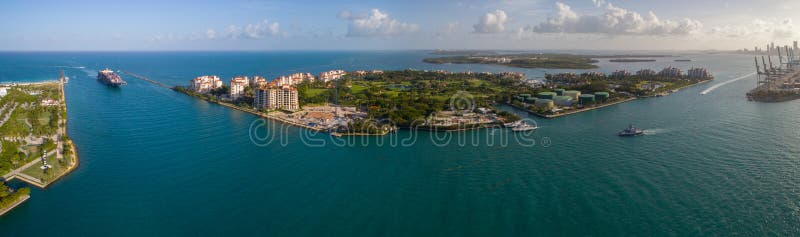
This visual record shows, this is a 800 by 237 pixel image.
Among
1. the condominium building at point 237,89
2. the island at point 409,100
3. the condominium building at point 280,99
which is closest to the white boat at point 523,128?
the island at point 409,100

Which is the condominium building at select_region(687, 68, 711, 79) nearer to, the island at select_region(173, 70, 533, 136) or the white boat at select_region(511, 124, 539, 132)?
the island at select_region(173, 70, 533, 136)

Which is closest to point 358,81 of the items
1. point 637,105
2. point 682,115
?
point 637,105

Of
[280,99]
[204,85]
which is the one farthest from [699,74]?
[204,85]

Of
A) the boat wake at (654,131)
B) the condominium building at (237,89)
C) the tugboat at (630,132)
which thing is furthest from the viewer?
the condominium building at (237,89)

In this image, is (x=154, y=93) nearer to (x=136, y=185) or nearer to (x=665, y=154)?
(x=136, y=185)

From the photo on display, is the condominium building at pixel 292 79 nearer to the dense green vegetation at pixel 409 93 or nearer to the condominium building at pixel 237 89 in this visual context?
the dense green vegetation at pixel 409 93

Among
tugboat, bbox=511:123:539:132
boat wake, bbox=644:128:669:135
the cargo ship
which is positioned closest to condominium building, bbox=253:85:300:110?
tugboat, bbox=511:123:539:132
